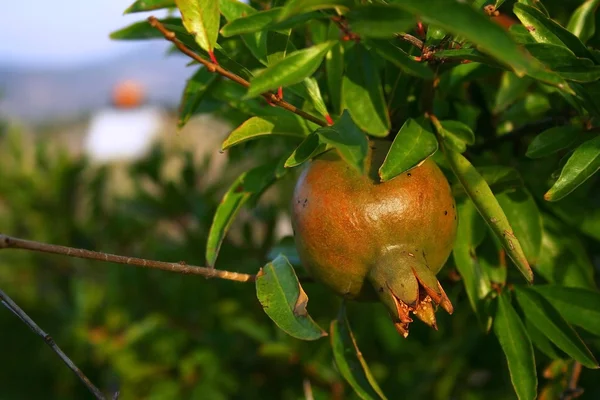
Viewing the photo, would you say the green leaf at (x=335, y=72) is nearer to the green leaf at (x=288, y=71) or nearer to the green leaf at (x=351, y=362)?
the green leaf at (x=288, y=71)

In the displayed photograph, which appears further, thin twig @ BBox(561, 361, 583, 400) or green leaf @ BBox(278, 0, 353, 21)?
thin twig @ BBox(561, 361, 583, 400)

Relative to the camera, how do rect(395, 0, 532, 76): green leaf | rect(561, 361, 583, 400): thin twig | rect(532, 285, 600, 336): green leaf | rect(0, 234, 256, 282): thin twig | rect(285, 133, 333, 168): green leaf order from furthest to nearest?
rect(561, 361, 583, 400): thin twig
rect(532, 285, 600, 336): green leaf
rect(285, 133, 333, 168): green leaf
rect(0, 234, 256, 282): thin twig
rect(395, 0, 532, 76): green leaf

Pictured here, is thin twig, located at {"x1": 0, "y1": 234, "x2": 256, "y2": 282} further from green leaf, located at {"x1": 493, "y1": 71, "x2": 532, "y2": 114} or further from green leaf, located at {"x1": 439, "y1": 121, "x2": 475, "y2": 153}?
green leaf, located at {"x1": 493, "y1": 71, "x2": 532, "y2": 114}

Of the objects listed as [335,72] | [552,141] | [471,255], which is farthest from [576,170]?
[335,72]

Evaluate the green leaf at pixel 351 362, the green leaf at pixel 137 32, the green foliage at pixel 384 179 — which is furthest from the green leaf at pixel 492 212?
the green leaf at pixel 137 32

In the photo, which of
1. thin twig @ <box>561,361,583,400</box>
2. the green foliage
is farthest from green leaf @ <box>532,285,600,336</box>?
thin twig @ <box>561,361,583,400</box>

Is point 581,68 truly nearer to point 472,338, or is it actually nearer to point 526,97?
point 526,97
